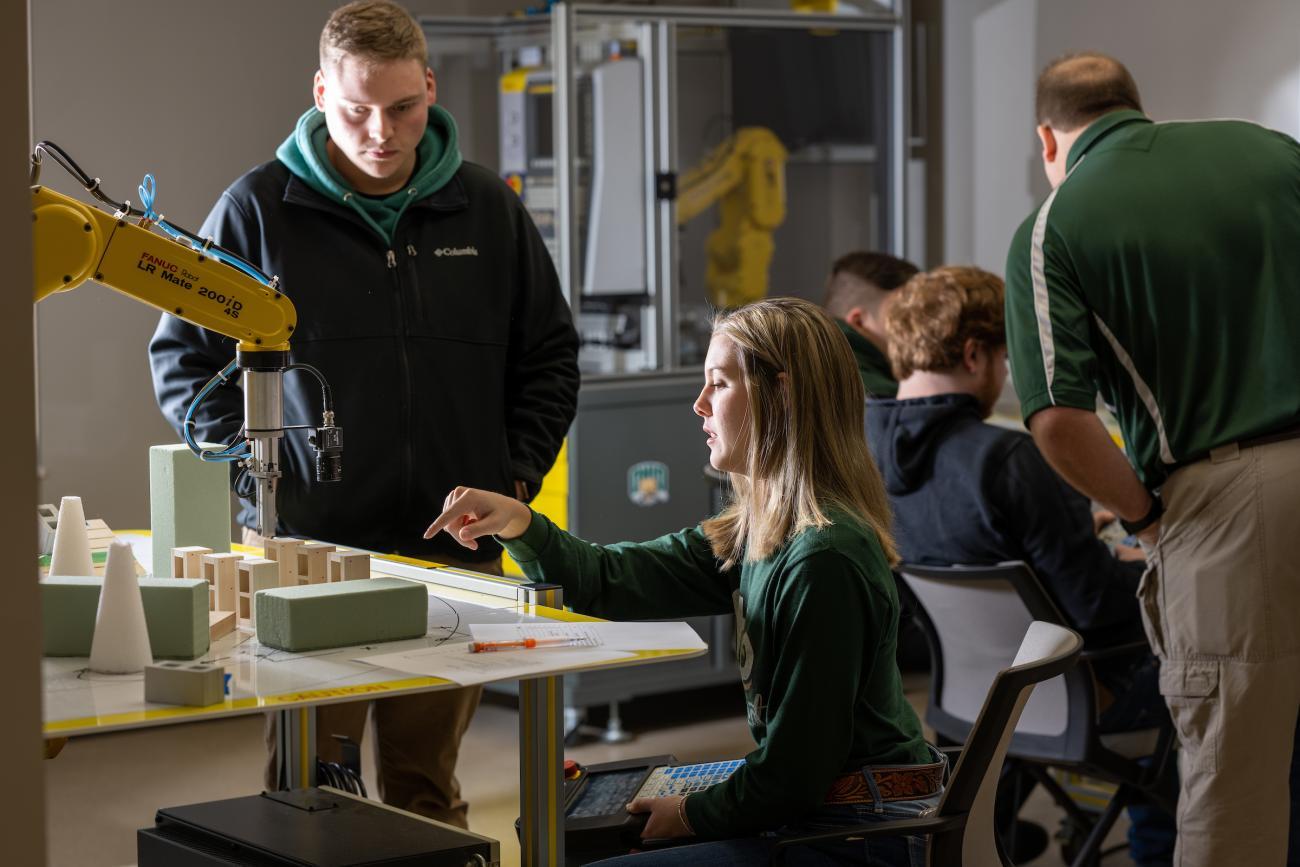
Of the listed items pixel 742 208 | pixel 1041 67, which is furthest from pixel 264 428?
pixel 1041 67

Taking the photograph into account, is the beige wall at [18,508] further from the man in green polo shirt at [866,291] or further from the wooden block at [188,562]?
the man in green polo shirt at [866,291]

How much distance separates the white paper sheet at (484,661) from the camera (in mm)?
1488

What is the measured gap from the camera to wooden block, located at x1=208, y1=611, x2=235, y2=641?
1.64m

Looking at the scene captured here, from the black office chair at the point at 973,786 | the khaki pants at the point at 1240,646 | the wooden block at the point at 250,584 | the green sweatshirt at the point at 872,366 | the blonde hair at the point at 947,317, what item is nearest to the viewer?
the black office chair at the point at 973,786

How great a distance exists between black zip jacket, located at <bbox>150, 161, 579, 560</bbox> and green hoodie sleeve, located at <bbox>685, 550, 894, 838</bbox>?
89 centimetres

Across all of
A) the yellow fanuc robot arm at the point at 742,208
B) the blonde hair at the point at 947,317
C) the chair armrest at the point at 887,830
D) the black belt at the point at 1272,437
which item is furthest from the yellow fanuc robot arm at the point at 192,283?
the yellow fanuc robot arm at the point at 742,208

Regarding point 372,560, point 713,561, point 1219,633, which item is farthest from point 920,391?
point 372,560

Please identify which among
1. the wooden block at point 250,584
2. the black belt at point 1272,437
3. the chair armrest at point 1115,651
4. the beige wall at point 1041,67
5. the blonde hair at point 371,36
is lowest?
the chair armrest at point 1115,651

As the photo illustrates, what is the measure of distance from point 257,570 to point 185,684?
1.24 feet

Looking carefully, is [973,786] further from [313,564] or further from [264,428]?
[264,428]

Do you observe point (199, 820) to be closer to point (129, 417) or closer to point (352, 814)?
point (352, 814)

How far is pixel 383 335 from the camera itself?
95.8 inches

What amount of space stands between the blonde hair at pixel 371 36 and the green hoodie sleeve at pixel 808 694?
1171 mm

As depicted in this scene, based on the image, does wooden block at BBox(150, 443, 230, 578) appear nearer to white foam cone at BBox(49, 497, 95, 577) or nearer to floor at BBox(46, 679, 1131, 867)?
white foam cone at BBox(49, 497, 95, 577)
